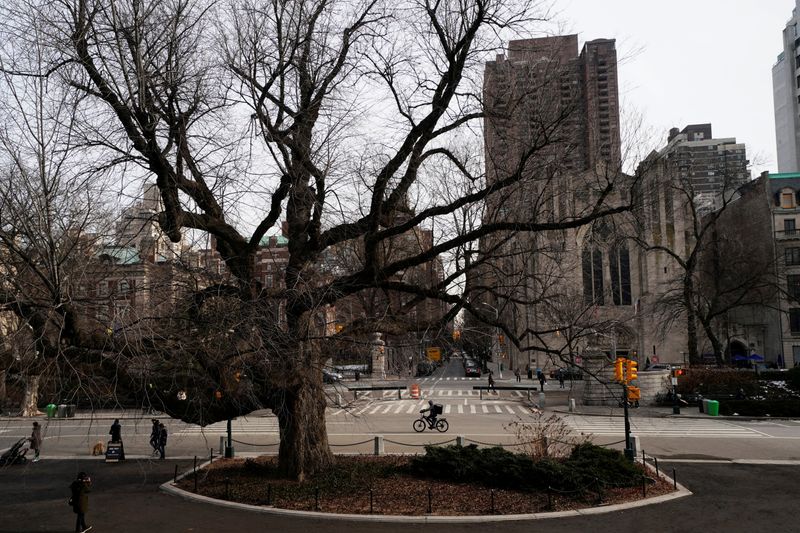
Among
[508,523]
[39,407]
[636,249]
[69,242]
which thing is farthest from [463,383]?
[69,242]

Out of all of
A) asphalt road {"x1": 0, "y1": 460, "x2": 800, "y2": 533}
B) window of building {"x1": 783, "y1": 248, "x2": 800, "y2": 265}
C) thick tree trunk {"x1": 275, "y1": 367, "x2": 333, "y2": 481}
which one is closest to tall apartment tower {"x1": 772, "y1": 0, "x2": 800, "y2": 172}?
window of building {"x1": 783, "y1": 248, "x2": 800, "y2": 265}

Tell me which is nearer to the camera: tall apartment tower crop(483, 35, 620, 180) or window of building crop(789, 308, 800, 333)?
tall apartment tower crop(483, 35, 620, 180)

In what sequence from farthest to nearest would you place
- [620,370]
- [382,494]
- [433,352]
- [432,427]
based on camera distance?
1. [432,427]
2. [433,352]
3. [620,370]
4. [382,494]

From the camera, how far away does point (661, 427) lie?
29.3 meters

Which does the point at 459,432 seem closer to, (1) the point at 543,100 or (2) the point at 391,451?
(2) the point at 391,451

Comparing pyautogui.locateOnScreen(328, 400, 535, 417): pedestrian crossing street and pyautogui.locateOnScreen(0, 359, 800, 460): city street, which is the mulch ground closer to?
pyautogui.locateOnScreen(0, 359, 800, 460): city street

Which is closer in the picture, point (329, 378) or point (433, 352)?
point (329, 378)

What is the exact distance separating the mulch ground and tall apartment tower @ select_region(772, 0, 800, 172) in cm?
9743

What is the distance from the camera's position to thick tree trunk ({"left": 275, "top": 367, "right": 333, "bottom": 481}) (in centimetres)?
1561

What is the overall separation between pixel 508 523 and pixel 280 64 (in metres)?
11.1

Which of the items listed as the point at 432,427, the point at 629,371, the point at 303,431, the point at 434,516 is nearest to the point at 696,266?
the point at 432,427

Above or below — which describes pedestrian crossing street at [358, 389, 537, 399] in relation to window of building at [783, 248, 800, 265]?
below

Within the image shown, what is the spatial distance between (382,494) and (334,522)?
1.96 m

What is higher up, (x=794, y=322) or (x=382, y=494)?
(x=794, y=322)
